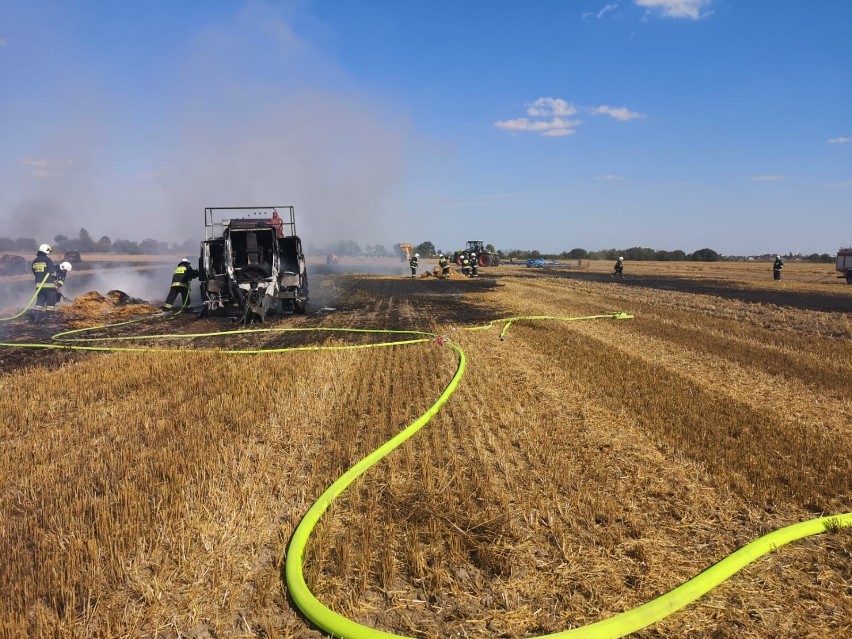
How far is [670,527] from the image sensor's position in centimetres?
359

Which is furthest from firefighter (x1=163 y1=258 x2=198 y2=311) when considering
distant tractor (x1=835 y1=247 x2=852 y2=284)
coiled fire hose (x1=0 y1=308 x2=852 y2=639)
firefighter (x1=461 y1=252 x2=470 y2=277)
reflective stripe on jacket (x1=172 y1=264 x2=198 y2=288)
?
distant tractor (x1=835 y1=247 x2=852 y2=284)

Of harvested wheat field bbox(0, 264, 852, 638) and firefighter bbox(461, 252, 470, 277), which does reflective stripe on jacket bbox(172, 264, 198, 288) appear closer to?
harvested wheat field bbox(0, 264, 852, 638)

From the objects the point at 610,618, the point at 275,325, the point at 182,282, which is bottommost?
the point at 610,618

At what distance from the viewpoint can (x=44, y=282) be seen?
1412 centimetres

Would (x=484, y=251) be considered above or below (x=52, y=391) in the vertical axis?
above

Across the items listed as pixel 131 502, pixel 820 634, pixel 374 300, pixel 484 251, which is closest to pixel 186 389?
pixel 131 502

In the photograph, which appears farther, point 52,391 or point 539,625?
point 52,391

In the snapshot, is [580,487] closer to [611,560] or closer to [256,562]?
[611,560]

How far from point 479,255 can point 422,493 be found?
42.7 m

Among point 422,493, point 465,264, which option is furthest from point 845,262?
point 422,493

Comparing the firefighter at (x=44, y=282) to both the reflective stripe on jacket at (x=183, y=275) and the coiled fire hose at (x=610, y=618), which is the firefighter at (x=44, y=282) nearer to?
the reflective stripe on jacket at (x=183, y=275)

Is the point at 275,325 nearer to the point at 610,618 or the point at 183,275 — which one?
the point at 183,275

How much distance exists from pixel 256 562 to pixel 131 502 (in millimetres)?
1214

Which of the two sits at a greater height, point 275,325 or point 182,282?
point 182,282
